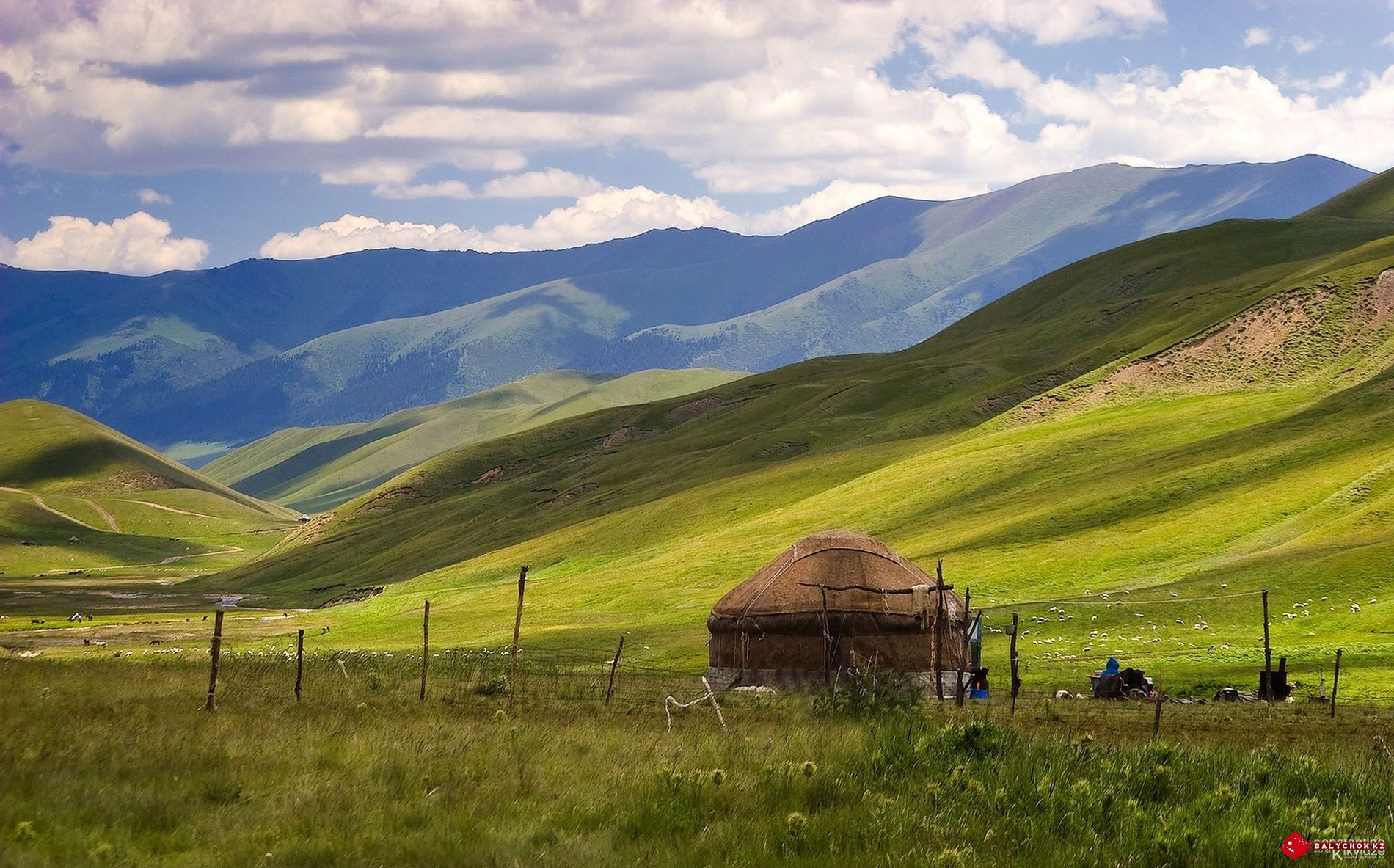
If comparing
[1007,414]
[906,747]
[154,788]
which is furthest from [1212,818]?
[1007,414]

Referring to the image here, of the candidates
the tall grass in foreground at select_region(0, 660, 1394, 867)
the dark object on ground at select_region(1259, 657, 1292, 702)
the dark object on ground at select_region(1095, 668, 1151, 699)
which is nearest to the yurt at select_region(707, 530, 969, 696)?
the dark object on ground at select_region(1095, 668, 1151, 699)

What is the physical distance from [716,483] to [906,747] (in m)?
109

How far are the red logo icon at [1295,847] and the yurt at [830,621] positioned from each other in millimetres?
24490

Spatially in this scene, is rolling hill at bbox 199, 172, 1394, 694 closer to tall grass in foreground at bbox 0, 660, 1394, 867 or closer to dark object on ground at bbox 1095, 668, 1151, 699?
dark object on ground at bbox 1095, 668, 1151, 699

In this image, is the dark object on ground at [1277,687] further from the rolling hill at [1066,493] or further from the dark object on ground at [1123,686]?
the rolling hill at [1066,493]

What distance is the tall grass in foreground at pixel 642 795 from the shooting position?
12242 millimetres

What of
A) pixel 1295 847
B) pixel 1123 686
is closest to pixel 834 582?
pixel 1123 686

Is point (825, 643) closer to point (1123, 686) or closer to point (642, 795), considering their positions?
Answer: point (1123, 686)

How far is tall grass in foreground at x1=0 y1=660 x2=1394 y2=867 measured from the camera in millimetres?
12242

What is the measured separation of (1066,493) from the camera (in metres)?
81.3

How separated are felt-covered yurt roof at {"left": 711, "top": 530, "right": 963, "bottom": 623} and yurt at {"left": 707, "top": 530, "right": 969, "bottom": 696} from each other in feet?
0.11

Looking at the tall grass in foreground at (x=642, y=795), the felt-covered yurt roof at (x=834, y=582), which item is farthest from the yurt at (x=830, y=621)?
the tall grass in foreground at (x=642, y=795)

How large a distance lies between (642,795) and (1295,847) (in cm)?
654

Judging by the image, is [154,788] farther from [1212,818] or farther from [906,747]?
[1212,818]
